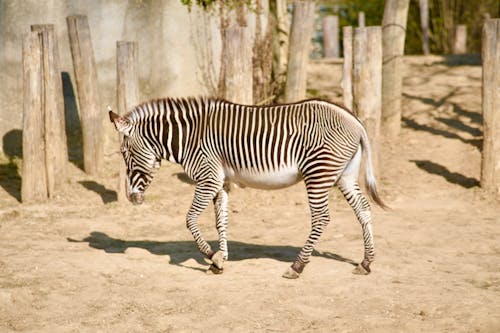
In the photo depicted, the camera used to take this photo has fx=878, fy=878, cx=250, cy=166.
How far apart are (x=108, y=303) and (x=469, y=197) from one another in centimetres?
563

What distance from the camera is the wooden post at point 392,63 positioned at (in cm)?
1378

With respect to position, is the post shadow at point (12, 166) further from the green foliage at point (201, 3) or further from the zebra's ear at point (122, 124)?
the zebra's ear at point (122, 124)

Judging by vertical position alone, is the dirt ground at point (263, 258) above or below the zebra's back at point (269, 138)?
below

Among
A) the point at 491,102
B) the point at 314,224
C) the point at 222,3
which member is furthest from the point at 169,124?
the point at 222,3

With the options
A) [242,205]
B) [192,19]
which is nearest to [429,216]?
[242,205]

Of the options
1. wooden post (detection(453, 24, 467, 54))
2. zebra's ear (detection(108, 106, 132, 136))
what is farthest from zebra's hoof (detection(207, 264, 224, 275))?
wooden post (detection(453, 24, 467, 54))

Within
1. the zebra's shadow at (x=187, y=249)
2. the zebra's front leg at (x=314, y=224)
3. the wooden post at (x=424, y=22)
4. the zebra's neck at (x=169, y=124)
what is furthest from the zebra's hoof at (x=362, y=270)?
the wooden post at (x=424, y=22)

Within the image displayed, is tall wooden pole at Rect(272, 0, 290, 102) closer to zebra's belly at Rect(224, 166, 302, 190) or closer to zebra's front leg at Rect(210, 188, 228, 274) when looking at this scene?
zebra's front leg at Rect(210, 188, 228, 274)

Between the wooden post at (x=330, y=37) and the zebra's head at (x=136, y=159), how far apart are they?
12.8m

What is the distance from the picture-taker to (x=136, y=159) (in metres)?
8.77

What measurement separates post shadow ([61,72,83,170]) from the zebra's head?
4.35m

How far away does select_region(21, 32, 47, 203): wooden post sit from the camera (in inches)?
437

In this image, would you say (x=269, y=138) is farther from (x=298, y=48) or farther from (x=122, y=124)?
(x=298, y=48)

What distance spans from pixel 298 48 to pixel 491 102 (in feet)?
9.33
